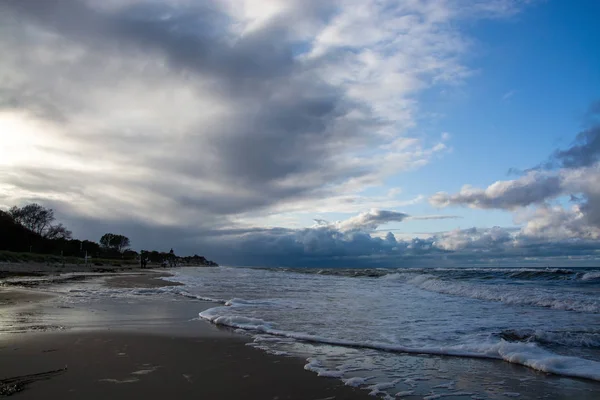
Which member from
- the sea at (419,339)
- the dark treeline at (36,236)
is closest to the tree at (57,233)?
the dark treeline at (36,236)

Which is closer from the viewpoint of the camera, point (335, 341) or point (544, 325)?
point (335, 341)

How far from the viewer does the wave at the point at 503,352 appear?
252 inches

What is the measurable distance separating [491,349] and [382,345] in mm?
2080

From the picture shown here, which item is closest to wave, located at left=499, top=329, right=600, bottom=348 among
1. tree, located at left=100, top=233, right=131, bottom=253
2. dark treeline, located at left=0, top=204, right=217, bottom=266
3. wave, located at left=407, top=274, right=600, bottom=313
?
wave, located at left=407, top=274, right=600, bottom=313

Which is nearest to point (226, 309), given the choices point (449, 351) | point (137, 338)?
point (137, 338)

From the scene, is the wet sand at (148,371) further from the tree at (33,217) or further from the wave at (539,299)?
the tree at (33,217)

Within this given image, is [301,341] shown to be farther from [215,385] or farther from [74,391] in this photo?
[74,391]

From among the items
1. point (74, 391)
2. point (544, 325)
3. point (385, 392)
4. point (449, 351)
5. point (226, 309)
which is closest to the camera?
point (74, 391)

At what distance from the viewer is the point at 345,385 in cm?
541

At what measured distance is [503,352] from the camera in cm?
743

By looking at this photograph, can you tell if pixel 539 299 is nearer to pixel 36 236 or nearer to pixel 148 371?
pixel 148 371

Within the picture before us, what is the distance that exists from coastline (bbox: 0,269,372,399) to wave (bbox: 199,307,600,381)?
3.64ft

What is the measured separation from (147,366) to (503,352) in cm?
633

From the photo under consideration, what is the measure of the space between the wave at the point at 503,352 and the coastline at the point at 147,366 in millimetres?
1110
